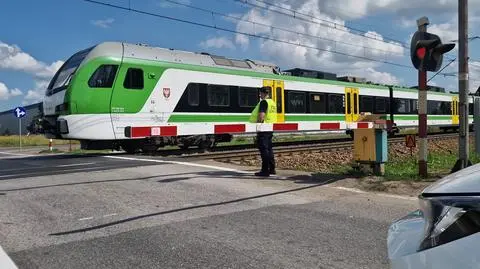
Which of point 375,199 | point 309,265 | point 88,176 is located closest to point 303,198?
point 375,199

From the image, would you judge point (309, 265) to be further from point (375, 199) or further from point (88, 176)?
point (88, 176)

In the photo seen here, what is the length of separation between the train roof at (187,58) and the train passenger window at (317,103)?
65 centimetres

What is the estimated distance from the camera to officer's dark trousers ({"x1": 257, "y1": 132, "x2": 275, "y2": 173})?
10227mm

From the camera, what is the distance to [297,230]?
559cm

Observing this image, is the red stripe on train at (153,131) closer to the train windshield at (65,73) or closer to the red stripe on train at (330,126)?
the train windshield at (65,73)

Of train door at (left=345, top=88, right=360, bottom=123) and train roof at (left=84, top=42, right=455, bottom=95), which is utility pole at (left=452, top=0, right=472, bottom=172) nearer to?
train roof at (left=84, top=42, right=455, bottom=95)

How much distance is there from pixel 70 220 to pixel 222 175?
4.39 metres

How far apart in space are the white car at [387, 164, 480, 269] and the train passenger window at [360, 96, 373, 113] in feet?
82.8

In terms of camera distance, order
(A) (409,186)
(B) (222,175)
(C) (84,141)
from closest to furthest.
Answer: (A) (409,186), (B) (222,175), (C) (84,141)

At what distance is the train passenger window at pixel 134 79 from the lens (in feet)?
53.0

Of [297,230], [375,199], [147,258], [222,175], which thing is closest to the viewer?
[147,258]

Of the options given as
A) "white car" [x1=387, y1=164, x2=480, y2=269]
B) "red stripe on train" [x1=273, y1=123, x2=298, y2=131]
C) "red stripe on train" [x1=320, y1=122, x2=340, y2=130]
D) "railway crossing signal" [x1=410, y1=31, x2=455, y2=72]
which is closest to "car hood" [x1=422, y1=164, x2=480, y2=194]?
"white car" [x1=387, y1=164, x2=480, y2=269]

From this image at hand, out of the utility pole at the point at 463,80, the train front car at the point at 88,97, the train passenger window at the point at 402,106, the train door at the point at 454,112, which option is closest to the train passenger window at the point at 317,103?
the train passenger window at the point at 402,106

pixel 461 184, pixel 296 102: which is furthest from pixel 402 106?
pixel 461 184
